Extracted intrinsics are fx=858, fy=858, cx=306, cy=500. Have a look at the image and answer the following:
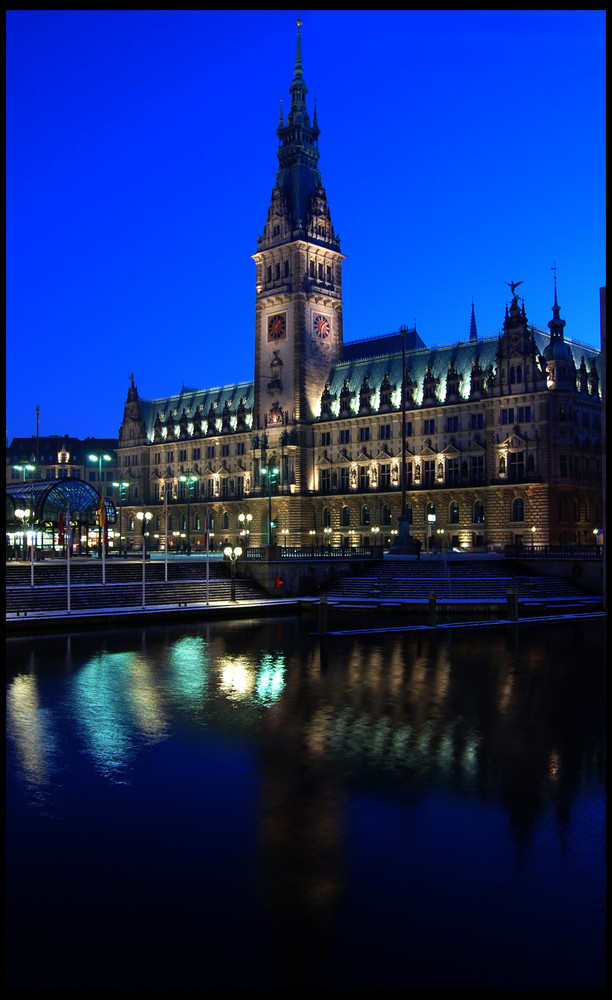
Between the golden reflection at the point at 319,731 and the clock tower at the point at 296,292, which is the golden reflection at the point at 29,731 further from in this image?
the clock tower at the point at 296,292

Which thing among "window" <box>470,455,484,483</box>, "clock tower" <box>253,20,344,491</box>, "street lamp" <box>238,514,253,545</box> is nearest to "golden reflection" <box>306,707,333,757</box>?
"window" <box>470,455,484,483</box>

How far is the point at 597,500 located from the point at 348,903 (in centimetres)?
8580

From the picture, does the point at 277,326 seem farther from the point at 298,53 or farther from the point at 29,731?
the point at 29,731

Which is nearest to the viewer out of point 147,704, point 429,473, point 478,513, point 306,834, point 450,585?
point 306,834

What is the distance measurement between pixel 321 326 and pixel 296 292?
20.2 feet

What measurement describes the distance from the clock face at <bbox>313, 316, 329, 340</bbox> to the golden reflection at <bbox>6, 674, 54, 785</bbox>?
3589 inches

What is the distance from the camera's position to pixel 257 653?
1438 inches

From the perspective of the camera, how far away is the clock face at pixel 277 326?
114 m

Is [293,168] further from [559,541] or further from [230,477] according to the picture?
[559,541]

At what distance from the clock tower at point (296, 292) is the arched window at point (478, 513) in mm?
25985

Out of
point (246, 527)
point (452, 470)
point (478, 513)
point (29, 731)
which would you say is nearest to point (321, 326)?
point (246, 527)

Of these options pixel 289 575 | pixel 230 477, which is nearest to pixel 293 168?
pixel 230 477

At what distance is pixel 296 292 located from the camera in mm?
111562

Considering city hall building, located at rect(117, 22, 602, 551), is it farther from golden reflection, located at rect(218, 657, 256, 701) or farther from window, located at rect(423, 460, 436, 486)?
golden reflection, located at rect(218, 657, 256, 701)
